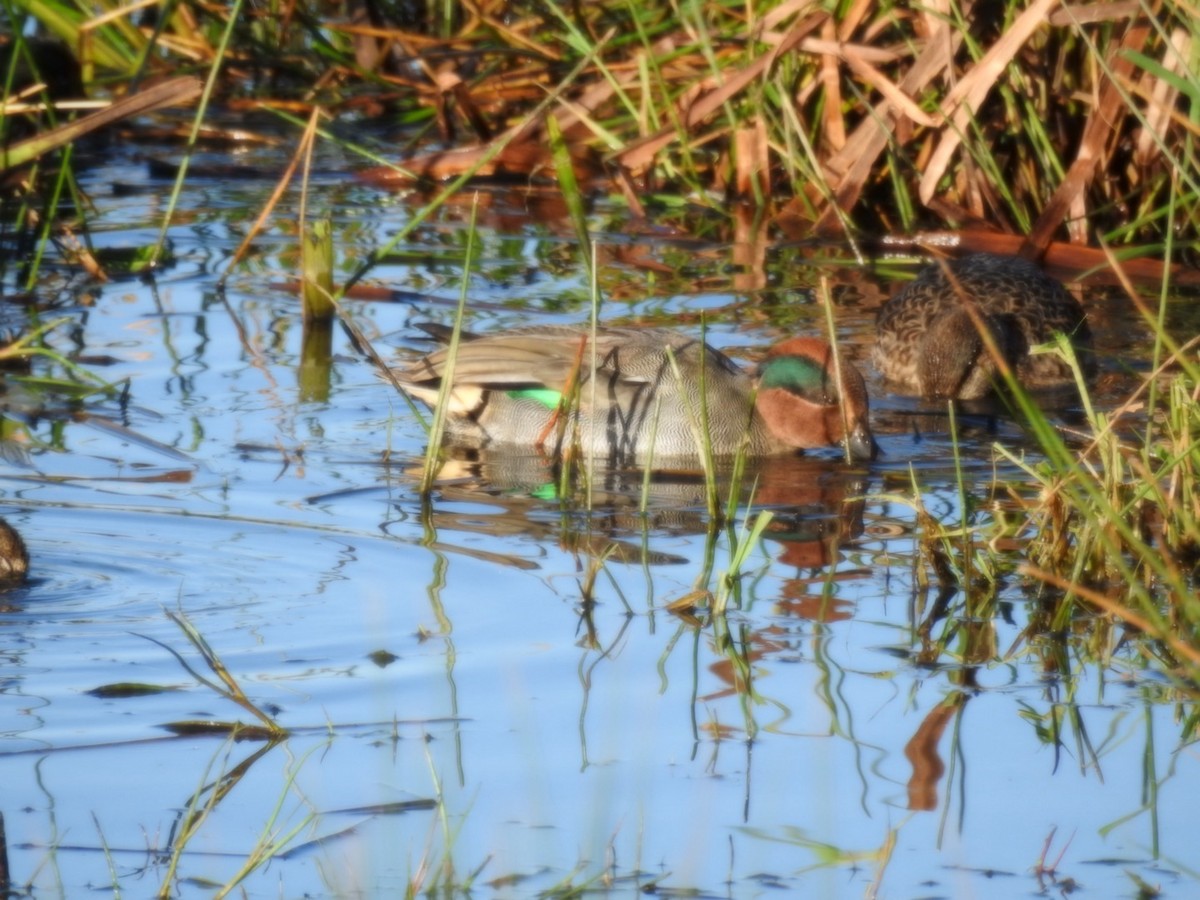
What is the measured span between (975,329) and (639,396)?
6.29 feet

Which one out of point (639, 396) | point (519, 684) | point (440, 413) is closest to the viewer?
point (519, 684)

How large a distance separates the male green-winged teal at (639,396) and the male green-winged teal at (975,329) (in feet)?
3.40

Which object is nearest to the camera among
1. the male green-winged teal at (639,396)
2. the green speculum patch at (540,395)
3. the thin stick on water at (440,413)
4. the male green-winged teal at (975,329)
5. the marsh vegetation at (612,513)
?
the marsh vegetation at (612,513)

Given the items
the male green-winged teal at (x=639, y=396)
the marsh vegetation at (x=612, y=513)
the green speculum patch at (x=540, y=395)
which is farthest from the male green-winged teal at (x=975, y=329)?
the green speculum patch at (x=540, y=395)

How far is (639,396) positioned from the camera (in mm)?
6980

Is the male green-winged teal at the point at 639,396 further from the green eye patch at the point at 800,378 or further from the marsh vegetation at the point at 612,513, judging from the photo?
the marsh vegetation at the point at 612,513

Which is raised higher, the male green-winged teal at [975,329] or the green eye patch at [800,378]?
the male green-winged teal at [975,329]

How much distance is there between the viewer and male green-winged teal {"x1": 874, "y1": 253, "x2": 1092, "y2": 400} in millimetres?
8094

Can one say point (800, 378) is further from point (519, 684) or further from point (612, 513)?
point (519, 684)

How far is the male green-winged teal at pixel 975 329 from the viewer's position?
26.6 ft

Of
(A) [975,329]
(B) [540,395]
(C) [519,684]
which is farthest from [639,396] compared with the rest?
(C) [519,684]

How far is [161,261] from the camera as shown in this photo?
9539 mm

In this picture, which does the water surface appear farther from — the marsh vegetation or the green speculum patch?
the green speculum patch

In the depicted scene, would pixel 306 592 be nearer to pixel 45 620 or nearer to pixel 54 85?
pixel 45 620
